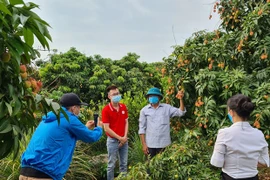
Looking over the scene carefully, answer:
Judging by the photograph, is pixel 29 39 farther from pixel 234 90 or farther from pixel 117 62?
pixel 117 62

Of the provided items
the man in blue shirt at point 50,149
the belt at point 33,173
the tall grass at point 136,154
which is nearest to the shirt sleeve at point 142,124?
the tall grass at point 136,154

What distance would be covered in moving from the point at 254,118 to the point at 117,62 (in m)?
7.99

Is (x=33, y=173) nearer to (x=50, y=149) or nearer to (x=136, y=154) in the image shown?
(x=50, y=149)

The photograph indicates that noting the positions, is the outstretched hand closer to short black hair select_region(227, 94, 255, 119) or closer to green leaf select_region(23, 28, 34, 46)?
short black hair select_region(227, 94, 255, 119)

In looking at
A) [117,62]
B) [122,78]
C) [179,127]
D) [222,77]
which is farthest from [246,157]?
[117,62]

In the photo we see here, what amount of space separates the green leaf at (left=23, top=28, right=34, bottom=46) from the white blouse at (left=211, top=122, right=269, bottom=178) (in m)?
1.79

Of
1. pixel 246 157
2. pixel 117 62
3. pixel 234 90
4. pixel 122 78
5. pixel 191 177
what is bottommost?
pixel 191 177

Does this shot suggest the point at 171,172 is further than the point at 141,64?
No

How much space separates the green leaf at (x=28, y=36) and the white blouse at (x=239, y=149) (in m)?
1.79

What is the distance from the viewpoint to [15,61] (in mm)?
1373

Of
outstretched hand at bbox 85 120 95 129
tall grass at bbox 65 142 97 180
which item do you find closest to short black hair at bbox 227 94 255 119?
outstretched hand at bbox 85 120 95 129

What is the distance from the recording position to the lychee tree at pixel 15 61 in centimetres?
130

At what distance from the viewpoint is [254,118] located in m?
3.78

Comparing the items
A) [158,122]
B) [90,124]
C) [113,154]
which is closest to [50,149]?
[90,124]
